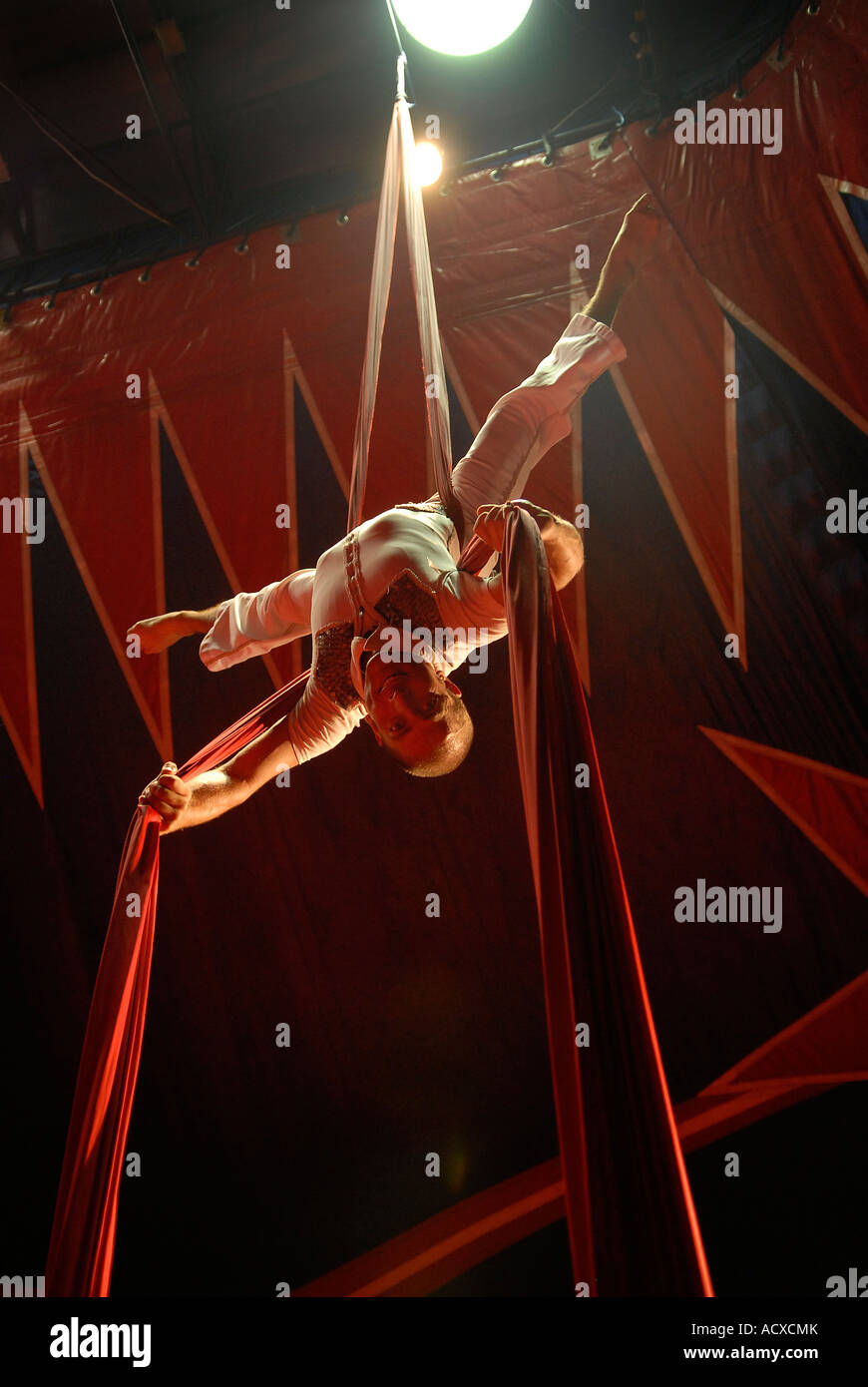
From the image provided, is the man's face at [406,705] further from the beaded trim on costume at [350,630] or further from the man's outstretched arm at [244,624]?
the man's outstretched arm at [244,624]

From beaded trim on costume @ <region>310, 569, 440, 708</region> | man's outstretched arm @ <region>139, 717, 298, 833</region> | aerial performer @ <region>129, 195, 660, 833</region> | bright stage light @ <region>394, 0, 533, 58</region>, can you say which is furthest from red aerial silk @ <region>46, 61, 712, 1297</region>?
bright stage light @ <region>394, 0, 533, 58</region>

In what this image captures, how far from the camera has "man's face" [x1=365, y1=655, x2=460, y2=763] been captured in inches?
92.5

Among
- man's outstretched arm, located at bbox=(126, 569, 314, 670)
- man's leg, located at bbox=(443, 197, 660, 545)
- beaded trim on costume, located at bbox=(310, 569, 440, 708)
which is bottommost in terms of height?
beaded trim on costume, located at bbox=(310, 569, 440, 708)

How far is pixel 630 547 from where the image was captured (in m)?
3.67

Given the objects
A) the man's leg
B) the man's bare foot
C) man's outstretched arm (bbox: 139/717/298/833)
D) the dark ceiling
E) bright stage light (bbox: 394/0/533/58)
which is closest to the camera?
man's outstretched arm (bbox: 139/717/298/833)

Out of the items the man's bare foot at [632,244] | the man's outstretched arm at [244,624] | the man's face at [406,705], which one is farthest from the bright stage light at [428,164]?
the man's face at [406,705]

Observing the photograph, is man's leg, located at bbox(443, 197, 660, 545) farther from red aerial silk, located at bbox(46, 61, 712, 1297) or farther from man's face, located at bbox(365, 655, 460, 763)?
red aerial silk, located at bbox(46, 61, 712, 1297)

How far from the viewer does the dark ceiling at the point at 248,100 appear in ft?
13.0

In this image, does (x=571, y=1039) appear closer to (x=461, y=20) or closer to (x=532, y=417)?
(x=532, y=417)

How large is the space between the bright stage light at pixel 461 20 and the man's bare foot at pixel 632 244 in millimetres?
966

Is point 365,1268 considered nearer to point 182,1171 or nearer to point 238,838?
point 182,1171

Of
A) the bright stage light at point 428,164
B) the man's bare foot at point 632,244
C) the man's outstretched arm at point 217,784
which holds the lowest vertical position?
the man's outstretched arm at point 217,784

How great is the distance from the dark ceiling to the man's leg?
163cm
